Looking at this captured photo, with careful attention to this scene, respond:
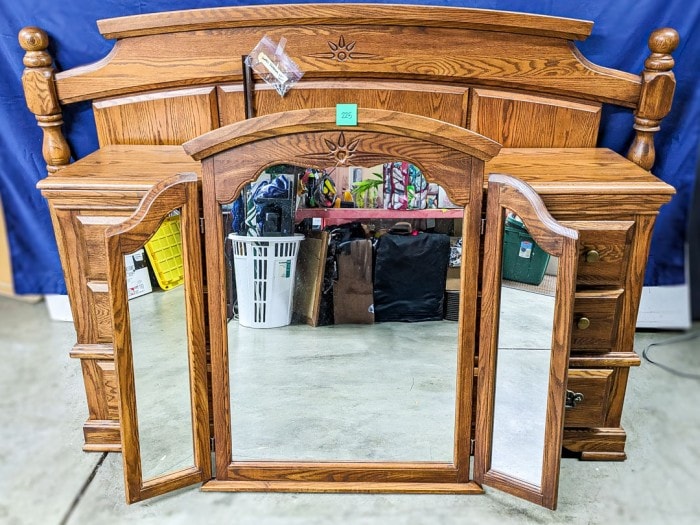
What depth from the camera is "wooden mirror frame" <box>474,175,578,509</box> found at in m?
1.72

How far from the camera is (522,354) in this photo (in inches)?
72.5

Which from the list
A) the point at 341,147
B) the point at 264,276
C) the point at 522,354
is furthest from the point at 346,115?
the point at 522,354

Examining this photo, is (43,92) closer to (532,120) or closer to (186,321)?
(186,321)

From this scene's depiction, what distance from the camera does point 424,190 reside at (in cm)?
185

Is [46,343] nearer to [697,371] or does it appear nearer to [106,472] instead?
[106,472]

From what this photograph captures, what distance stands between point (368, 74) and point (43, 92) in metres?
1.06

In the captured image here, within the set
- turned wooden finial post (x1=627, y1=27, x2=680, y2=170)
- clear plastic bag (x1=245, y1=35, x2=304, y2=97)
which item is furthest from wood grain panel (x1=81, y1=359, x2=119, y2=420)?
turned wooden finial post (x1=627, y1=27, x2=680, y2=170)

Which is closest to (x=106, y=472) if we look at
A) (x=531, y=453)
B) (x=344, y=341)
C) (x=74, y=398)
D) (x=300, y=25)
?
(x=74, y=398)

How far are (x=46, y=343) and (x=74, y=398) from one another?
44 cm

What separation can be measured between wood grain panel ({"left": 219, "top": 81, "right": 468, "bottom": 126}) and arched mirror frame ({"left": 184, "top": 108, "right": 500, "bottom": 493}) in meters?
0.61

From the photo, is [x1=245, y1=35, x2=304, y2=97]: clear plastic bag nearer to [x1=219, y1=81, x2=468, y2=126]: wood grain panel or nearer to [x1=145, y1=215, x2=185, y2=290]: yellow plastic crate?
[x1=219, y1=81, x2=468, y2=126]: wood grain panel

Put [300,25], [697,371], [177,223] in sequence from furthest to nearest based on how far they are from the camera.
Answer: [697,371] → [300,25] → [177,223]

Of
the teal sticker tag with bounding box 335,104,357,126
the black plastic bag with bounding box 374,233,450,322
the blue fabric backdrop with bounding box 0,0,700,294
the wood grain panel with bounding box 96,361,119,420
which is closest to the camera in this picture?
the teal sticker tag with bounding box 335,104,357,126

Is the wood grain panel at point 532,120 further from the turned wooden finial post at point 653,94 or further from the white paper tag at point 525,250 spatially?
the white paper tag at point 525,250
